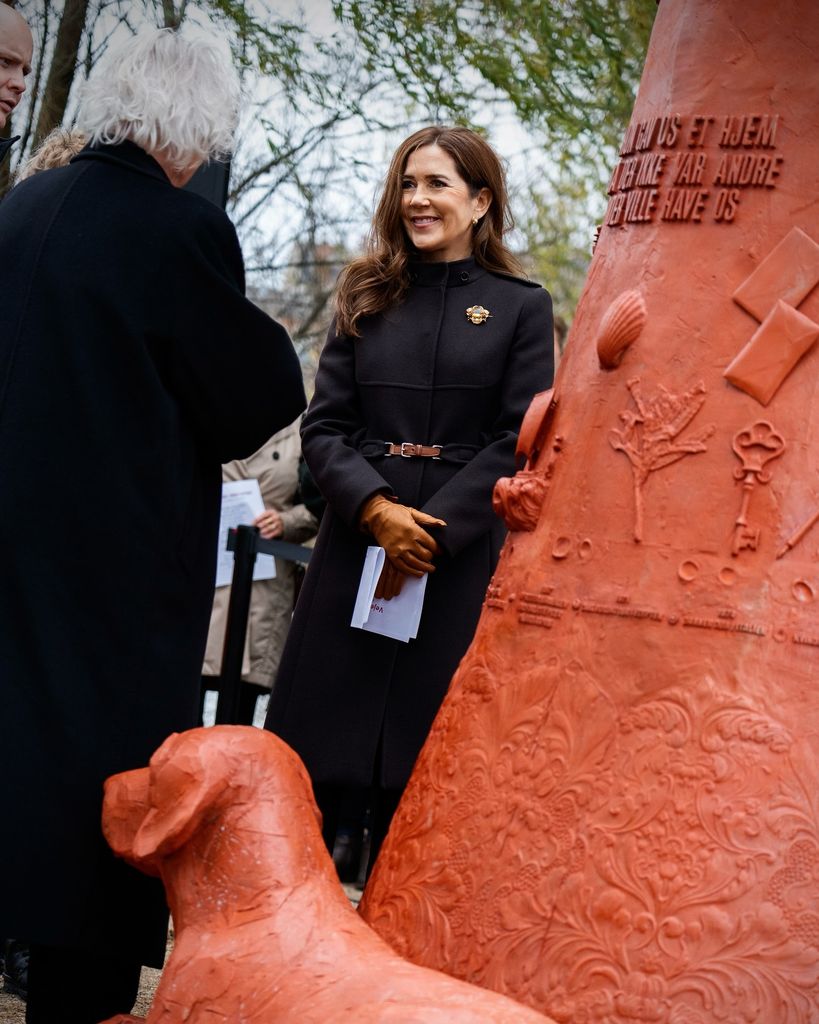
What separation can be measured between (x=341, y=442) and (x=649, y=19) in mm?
5065

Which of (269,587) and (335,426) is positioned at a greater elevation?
(335,426)

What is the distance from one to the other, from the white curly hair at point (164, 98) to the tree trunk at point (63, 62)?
2.70m

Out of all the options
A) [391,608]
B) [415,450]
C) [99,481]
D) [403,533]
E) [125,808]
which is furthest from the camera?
[415,450]

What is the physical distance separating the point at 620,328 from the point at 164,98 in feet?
3.60

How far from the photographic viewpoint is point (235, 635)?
580 cm

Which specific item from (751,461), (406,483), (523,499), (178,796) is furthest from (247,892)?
→ (406,483)

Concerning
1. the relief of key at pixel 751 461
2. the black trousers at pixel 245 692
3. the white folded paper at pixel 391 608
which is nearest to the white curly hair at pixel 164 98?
the white folded paper at pixel 391 608

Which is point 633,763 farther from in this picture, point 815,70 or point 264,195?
point 264,195

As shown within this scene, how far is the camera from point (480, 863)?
3.23 meters

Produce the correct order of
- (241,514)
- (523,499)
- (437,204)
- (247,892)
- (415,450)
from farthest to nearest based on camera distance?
(241,514) < (437,204) < (415,450) < (523,499) < (247,892)

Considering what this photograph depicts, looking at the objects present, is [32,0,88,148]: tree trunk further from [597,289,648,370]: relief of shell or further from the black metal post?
[597,289,648,370]: relief of shell

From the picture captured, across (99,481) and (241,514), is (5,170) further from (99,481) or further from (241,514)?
(99,481)

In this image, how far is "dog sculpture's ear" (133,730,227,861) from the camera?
9.95 ft

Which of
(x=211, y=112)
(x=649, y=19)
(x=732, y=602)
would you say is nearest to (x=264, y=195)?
(x=649, y=19)
